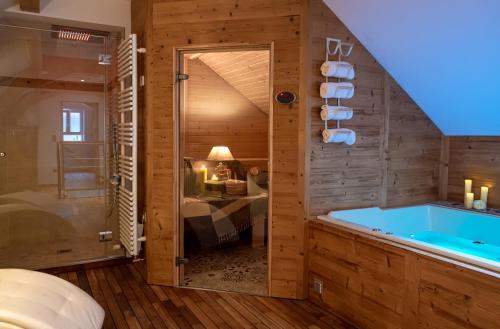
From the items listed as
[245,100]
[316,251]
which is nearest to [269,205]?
[316,251]

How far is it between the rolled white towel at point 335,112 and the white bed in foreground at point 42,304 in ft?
6.71

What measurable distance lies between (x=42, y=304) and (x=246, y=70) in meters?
2.28

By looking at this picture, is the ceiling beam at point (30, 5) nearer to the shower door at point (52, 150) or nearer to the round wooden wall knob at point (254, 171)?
the shower door at point (52, 150)

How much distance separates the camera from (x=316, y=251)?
2.94 meters

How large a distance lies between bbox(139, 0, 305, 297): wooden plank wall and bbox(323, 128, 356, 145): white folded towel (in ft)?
Result: 0.77

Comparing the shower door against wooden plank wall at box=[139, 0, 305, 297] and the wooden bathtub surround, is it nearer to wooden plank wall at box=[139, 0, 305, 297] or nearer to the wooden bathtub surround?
wooden plank wall at box=[139, 0, 305, 297]

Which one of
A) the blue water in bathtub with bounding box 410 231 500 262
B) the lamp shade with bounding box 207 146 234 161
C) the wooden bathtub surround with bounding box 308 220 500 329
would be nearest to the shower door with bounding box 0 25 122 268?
the lamp shade with bounding box 207 146 234 161

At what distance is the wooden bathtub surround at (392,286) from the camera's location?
1.93 m

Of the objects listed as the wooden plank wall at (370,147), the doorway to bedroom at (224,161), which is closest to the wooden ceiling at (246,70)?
the doorway to bedroom at (224,161)

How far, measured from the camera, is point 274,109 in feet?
9.89

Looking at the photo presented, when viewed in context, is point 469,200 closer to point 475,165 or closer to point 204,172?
point 475,165

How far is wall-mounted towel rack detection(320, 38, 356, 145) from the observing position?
9.70 feet

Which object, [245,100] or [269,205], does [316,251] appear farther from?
[245,100]

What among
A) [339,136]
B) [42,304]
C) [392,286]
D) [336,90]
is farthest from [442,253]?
[42,304]
